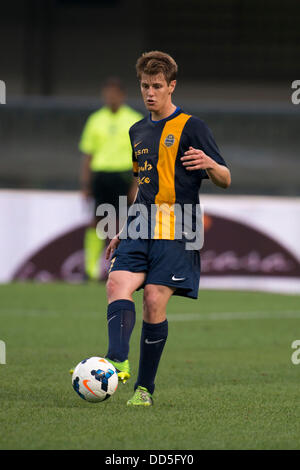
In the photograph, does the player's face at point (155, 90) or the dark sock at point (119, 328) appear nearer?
the dark sock at point (119, 328)

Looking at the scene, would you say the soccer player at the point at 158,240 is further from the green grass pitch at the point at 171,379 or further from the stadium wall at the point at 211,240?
the stadium wall at the point at 211,240

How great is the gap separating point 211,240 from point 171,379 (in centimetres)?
594

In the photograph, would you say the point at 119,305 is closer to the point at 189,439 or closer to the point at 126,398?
the point at 126,398

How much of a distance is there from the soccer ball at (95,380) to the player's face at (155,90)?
51.3 inches

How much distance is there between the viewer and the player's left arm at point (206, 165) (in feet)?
16.0

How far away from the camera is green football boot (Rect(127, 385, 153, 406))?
5.04 m

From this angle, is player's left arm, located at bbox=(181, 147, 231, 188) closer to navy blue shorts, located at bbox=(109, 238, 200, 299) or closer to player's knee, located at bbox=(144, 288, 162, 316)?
navy blue shorts, located at bbox=(109, 238, 200, 299)

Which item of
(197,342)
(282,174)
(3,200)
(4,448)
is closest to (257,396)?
(4,448)

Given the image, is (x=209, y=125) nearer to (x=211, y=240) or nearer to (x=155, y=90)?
(x=211, y=240)

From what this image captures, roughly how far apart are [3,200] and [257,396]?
732cm

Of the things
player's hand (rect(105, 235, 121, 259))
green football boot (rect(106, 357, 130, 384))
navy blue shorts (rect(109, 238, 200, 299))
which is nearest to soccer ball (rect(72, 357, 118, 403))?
green football boot (rect(106, 357, 130, 384))

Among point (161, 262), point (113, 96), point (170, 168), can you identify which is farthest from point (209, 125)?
point (161, 262)

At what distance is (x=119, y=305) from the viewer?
16.5 ft

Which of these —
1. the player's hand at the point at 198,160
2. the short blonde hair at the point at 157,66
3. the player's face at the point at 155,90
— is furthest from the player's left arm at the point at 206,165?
the short blonde hair at the point at 157,66
